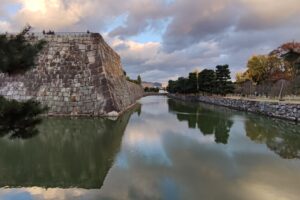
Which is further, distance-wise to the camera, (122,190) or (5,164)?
(5,164)

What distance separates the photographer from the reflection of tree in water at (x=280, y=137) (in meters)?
11.1

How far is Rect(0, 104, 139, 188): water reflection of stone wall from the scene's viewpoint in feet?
23.4

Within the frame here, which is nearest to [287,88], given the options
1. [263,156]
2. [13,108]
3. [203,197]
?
[263,156]

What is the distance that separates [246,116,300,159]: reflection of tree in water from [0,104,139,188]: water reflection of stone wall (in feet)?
18.5

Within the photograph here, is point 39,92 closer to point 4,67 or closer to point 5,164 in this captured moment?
point 5,164

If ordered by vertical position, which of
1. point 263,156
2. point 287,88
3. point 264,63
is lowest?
point 263,156

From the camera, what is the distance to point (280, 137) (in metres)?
14.0

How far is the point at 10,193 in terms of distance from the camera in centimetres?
632

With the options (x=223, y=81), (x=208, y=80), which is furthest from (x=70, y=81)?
(x=208, y=80)

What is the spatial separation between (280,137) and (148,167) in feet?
26.1

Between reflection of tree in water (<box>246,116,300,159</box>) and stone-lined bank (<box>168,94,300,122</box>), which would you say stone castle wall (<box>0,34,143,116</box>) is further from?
stone-lined bank (<box>168,94,300,122</box>)

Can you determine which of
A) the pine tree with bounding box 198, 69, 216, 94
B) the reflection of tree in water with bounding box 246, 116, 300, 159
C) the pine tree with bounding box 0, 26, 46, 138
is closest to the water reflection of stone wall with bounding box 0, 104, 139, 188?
the pine tree with bounding box 0, 26, 46, 138

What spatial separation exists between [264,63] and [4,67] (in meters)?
48.3

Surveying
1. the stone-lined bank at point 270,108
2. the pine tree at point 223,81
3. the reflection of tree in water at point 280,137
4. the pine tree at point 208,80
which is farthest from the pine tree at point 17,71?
the pine tree at point 208,80
